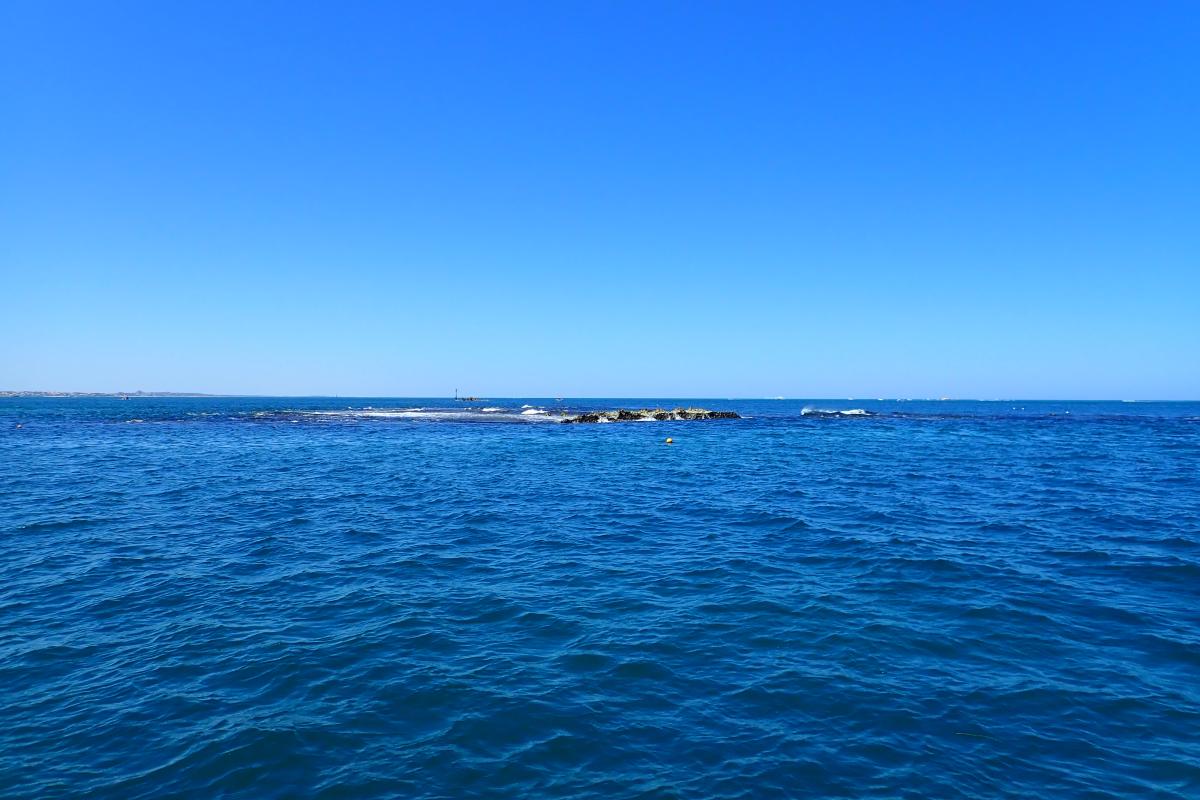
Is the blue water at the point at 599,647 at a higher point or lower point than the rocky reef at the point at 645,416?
lower

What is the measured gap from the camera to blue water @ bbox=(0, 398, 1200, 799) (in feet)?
25.2

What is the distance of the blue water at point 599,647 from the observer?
7684 mm

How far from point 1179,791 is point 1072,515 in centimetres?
1859

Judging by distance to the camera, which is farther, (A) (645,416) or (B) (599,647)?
(A) (645,416)

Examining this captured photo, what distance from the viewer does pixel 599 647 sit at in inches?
441

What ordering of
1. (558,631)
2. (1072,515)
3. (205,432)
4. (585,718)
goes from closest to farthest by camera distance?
(585,718) → (558,631) → (1072,515) → (205,432)

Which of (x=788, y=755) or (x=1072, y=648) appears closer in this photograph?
(x=788, y=755)

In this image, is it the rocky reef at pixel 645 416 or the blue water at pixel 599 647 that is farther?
the rocky reef at pixel 645 416

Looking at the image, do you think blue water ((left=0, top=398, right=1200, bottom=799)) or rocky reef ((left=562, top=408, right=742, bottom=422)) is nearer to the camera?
blue water ((left=0, top=398, right=1200, bottom=799))

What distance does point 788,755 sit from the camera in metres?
7.88

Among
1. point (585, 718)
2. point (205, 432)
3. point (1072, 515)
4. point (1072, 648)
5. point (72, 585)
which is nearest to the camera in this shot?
point (585, 718)

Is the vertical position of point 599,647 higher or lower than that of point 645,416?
lower

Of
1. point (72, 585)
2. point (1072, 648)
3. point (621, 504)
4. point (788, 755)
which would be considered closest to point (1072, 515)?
point (1072, 648)

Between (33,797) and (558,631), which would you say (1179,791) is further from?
(33,797)
